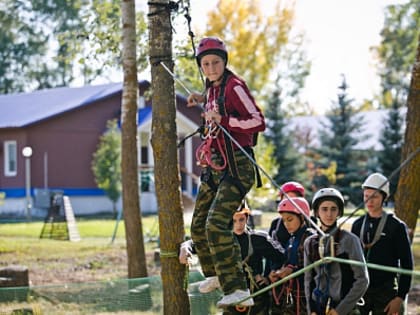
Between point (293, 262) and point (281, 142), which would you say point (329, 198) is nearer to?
point (293, 262)

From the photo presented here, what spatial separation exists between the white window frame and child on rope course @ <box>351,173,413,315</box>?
102 ft

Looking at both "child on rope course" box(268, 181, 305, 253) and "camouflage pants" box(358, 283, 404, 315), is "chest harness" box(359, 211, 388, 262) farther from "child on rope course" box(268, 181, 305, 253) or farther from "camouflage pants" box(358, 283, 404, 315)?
"child on rope course" box(268, 181, 305, 253)

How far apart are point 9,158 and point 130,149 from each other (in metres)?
26.2

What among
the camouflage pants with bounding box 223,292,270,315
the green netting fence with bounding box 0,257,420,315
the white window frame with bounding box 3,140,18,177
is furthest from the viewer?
the white window frame with bounding box 3,140,18,177

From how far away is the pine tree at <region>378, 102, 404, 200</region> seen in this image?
41.3 meters

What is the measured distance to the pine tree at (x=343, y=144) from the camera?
4094 cm

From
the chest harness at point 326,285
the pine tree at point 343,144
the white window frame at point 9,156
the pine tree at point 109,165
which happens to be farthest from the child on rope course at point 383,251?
the pine tree at point 343,144

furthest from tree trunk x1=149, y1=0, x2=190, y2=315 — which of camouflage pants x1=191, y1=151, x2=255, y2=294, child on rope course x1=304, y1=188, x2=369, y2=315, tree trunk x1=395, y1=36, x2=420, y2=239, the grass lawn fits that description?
the grass lawn

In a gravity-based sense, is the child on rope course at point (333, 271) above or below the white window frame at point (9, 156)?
below

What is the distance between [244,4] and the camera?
4825 cm

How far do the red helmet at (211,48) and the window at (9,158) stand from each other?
1240 inches

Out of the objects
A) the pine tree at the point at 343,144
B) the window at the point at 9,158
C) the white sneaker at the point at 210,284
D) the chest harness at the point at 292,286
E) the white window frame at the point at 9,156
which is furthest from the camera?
the pine tree at the point at 343,144

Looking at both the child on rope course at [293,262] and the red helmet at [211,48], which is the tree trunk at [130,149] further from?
the red helmet at [211,48]

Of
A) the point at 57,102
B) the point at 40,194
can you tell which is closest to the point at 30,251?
the point at 40,194
